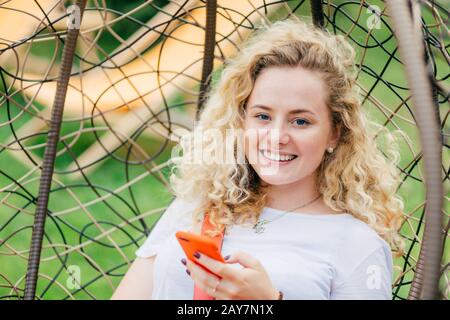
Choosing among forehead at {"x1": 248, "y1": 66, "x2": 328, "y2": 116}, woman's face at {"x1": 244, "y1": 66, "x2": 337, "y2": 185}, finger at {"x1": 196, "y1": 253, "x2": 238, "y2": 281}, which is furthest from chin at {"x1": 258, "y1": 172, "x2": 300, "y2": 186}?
finger at {"x1": 196, "y1": 253, "x2": 238, "y2": 281}

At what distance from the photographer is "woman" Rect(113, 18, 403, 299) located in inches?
41.6

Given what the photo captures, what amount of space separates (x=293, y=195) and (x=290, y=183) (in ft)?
0.07

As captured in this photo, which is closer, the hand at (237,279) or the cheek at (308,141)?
the hand at (237,279)

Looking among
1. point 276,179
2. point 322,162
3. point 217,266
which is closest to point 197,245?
point 217,266

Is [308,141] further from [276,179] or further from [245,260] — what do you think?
[245,260]

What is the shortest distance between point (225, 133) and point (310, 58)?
215 mm

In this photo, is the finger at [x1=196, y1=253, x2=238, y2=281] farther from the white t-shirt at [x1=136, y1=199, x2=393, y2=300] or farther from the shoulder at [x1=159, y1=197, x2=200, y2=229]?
the shoulder at [x1=159, y1=197, x2=200, y2=229]

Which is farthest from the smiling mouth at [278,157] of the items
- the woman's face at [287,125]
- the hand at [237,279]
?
the hand at [237,279]

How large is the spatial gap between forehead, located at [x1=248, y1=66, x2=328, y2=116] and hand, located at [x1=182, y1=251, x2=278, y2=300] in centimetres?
27

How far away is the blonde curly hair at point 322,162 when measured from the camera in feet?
3.69

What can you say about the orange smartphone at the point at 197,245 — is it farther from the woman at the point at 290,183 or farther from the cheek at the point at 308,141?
the cheek at the point at 308,141

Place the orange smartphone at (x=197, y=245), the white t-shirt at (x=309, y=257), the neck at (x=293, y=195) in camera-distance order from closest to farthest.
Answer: the orange smartphone at (x=197, y=245) → the white t-shirt at (x=309, y=257) → the neck at (x=293, y=195)

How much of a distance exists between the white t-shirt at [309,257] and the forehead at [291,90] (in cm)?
19
